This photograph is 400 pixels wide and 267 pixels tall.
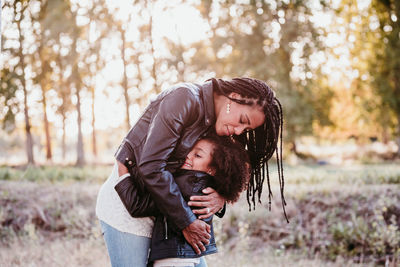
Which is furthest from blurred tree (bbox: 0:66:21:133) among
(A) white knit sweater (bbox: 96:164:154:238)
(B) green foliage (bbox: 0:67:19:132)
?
(A) white knit sweater (bbox: 96:164:154:238)

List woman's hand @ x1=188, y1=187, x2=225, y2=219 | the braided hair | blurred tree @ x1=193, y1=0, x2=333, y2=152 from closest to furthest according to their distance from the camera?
woman's hand @ x1=188, y1=187, x2=225, y2=219 → the braided hair → blurred tree @ x1=193, y1=0, x2=333, y2=152

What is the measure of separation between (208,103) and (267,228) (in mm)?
5651

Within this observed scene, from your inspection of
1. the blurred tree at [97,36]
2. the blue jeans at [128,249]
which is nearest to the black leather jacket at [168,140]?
the blue jeans at [128,249]

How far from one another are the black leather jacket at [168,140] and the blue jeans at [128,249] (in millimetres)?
288

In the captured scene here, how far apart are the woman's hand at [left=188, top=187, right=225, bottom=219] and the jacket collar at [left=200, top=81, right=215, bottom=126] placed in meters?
0.40

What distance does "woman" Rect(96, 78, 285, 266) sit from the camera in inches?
85.6

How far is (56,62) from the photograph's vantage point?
2062 cm

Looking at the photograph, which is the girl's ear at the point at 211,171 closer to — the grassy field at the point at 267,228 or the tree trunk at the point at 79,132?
the grassy field at the point at 267,228

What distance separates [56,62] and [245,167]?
1985 cm

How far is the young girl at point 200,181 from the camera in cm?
225

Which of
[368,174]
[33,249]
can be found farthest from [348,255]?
[33,249]

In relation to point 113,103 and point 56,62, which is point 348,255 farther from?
point 113,103

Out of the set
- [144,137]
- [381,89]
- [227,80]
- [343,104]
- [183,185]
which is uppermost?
[227,80]

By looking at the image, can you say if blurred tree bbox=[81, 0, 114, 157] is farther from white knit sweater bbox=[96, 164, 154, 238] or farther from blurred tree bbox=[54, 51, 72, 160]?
white knit sweater bbox=[96, 164, 154, 238]
